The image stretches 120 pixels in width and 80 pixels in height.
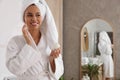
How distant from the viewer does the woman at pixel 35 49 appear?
997mm

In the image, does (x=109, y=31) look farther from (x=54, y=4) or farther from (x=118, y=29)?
(x=54, y=4)

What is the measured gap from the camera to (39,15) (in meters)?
1.06

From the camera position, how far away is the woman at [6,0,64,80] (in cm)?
100

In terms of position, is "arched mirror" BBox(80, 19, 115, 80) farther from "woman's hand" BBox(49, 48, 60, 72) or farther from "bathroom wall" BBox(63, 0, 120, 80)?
"woman's hand" BBox(49, 48, 60, 72)

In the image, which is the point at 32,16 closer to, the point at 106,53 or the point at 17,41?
the point at 17,41

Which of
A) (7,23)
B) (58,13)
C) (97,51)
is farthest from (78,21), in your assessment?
(7,23)

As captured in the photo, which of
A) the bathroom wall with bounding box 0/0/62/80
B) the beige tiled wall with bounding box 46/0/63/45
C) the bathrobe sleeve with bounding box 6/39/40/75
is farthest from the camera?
the beige tiled wall with bounding box 46/0/63/45

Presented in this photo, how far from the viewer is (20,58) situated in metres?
0.98

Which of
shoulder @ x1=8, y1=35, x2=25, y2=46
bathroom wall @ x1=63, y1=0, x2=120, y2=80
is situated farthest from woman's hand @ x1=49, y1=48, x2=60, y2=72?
bathroom wall @ x1=63, y1=0, x2=120, y2=80

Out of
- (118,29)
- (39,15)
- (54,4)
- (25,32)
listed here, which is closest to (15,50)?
(25,32)

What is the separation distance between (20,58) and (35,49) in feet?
0.30

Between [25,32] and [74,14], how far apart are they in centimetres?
233

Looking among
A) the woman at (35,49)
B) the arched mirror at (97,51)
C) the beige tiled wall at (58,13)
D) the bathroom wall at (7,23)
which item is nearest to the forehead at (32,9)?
the woman at (35,49)

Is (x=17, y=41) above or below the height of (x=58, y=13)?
below
